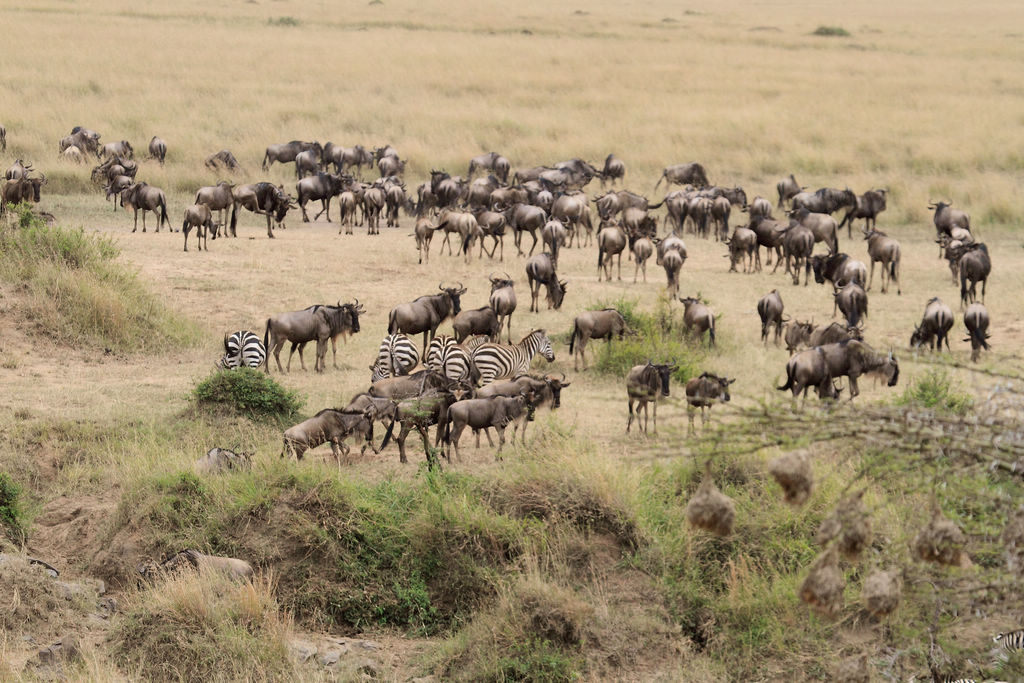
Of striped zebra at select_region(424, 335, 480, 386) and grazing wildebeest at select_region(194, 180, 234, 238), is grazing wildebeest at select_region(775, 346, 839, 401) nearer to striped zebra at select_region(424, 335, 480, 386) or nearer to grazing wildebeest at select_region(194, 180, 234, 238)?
striped zebra at select_region(424, 335, 480, 386)

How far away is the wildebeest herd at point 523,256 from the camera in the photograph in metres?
12.4

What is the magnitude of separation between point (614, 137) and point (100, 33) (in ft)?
73.8

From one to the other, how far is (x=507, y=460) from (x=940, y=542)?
7.08 m

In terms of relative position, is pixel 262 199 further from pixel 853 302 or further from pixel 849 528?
pixel 849 528

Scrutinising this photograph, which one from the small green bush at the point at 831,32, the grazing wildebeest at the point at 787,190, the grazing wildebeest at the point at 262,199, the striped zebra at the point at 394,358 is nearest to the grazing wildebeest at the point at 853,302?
the striped zebra at the point at 394,358

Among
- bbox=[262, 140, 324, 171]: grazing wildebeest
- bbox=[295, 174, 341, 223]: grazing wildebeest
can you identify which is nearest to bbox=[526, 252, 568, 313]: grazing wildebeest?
bbox=[295, 174, 341, 223]: grazing wildebeest

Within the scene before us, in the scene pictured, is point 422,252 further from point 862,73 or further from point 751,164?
point 862,73

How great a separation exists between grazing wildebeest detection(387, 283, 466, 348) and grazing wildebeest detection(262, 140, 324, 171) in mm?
16042

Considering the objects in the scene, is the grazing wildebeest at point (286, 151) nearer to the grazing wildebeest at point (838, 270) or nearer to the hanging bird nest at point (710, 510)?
the grazing wildebeest at point (838, 270)

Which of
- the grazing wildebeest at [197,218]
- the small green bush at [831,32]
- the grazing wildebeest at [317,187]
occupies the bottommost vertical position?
the grazing wildebeest at [197,218]

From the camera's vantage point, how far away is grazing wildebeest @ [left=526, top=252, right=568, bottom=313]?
19.0m

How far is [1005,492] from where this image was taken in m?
4.71

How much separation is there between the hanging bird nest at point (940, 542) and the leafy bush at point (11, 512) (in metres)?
8.15

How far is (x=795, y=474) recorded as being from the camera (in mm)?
3850
